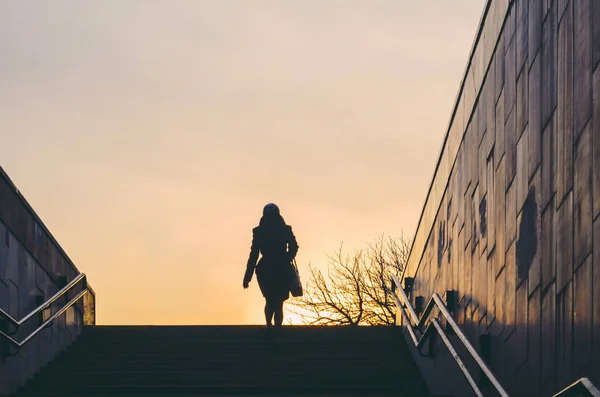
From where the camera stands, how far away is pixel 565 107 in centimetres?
733

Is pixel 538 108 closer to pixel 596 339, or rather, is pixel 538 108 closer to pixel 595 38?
pixel 595 38

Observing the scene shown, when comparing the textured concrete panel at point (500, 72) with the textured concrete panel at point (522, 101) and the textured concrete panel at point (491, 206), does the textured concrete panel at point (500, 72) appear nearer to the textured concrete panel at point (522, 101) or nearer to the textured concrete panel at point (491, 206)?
the textured concrete panel at point (491, 206)

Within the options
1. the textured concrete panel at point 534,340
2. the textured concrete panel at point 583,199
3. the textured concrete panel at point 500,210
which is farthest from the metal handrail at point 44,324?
the textured concrete panel at point 583,199

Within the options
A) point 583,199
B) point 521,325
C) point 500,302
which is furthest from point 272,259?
point 583,199

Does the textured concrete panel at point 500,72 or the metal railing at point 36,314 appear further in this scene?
the metal railing at point 36,314

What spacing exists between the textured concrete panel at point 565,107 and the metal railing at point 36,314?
5.74m

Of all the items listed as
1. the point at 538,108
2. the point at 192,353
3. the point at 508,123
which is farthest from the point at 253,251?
the point at 538,108

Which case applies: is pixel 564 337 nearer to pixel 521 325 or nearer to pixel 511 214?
pixel 521 325

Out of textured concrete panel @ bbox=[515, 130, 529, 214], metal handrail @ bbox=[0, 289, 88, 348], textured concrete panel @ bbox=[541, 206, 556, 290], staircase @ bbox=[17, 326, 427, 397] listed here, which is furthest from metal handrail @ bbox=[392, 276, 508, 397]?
metal handrail @ bbox=[0, 289, 88, 348]

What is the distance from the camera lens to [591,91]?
666cm

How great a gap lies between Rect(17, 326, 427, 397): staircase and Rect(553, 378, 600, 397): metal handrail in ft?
17.7

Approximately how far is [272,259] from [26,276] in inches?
113

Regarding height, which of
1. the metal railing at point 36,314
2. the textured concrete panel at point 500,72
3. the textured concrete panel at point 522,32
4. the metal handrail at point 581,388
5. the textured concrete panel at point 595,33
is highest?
the metal railing at point 36,314

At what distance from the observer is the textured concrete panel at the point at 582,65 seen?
674 centimetres
